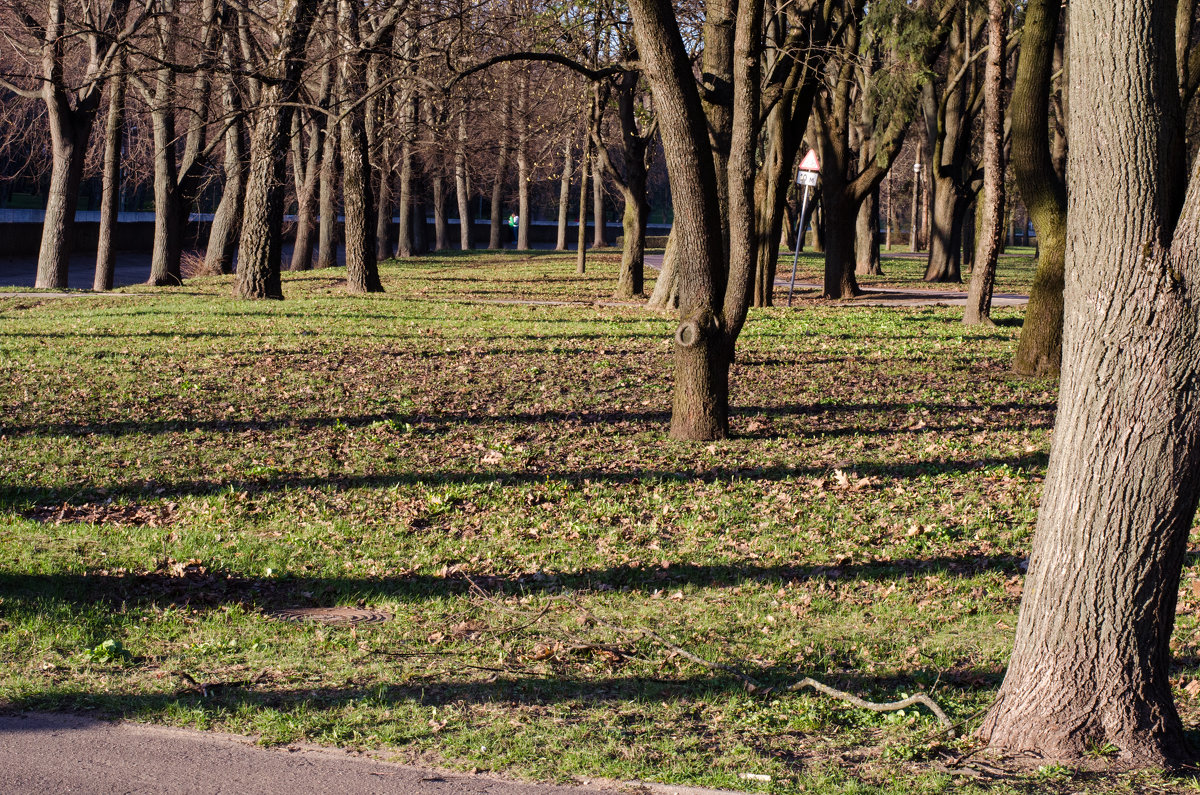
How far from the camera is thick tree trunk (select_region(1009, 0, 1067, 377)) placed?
12.5 meters

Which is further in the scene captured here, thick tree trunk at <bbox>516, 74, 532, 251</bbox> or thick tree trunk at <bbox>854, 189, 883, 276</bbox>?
thick tree trunk at <bbox>854, 189, 883, 276</bbox>

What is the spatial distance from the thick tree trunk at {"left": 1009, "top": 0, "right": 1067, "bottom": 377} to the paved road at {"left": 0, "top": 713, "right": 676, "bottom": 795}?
1004cm

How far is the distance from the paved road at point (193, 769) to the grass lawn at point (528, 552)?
0.48 ft

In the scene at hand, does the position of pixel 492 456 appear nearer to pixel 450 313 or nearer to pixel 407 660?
pixel 407 660

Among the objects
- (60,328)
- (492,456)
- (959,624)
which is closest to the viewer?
(959,624)

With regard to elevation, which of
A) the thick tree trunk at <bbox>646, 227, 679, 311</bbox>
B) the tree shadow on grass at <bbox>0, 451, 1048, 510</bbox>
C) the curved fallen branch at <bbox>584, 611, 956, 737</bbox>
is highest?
the thick tree trunk at <bbox>646, 227, 679, 311</bbox>

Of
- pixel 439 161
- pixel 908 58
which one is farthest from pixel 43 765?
pixel 439 161

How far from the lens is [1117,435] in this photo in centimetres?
404

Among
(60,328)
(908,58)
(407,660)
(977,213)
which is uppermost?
(908,58)

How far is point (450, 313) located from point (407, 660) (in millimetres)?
13181

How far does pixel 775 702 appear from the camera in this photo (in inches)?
189

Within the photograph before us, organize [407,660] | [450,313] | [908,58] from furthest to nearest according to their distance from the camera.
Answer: [908,58]
[450,313]
[407,660]

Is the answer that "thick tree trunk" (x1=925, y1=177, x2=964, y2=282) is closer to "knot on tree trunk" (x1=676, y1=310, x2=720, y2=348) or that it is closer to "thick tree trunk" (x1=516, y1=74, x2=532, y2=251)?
"thick tree trunk" (x1=516, y1=74, x2=532, y2=251)

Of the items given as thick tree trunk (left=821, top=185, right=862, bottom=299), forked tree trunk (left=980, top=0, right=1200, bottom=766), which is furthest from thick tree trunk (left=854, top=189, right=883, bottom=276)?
forked tree trunk (left=980, top=0, right=1200, bottom=766)
